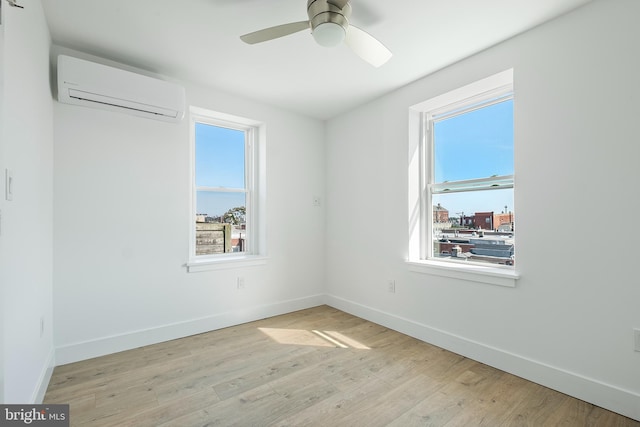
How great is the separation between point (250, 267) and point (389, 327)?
162 centimetres

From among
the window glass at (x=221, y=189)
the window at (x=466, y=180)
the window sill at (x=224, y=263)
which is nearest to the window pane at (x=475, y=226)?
the window at (x=466, y=180)

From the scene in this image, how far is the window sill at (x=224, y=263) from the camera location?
2988 millimetres

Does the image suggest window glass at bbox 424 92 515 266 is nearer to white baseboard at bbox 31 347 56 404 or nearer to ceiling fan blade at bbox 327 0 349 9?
ceiling fan blade at bbox 327 0 349 9

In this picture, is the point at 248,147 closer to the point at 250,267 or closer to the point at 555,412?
the point at 250,267

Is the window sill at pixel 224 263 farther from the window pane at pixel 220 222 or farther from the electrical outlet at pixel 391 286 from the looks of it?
the electrical outlet at pixel 391 286

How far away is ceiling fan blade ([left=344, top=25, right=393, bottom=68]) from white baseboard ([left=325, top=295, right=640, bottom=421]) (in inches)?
89.4

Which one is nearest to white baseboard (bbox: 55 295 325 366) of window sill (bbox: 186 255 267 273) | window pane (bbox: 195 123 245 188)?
window sill (bbox: 186 255 267 273)

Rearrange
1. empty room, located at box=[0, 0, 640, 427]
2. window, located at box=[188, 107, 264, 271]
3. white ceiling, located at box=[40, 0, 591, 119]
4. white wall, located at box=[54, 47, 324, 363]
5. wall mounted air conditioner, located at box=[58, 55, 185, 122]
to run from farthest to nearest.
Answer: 1. window, located at box=[188, 107, 264, 271]
2. white wall, located at box=[54, 47, 324, 363]
3. wall mounted air conditioner, located at box=[58, 55, 185, 122]
4. white ceiling, located at box=[40, 0, 591, 119]
5. empty room, located at box=[0, 0, 640, 427]

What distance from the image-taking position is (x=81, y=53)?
2.44 meters

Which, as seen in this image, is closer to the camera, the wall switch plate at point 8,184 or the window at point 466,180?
the wall switch plate at point 8,184

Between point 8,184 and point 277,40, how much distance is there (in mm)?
1819

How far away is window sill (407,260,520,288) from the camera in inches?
88.6

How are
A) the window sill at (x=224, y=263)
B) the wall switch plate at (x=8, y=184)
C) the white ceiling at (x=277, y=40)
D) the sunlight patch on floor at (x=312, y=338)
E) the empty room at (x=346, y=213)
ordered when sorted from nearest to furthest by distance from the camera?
the wall switch plate at (x=8, y=184)
the empty room at (x=346, y=213)
the white ceiling at (x=277, y=40)
the sunlight patch on floor at (x=312, y=338)
the window sill at (x=224, y=263)

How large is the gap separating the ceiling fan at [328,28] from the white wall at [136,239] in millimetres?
→ 1553
